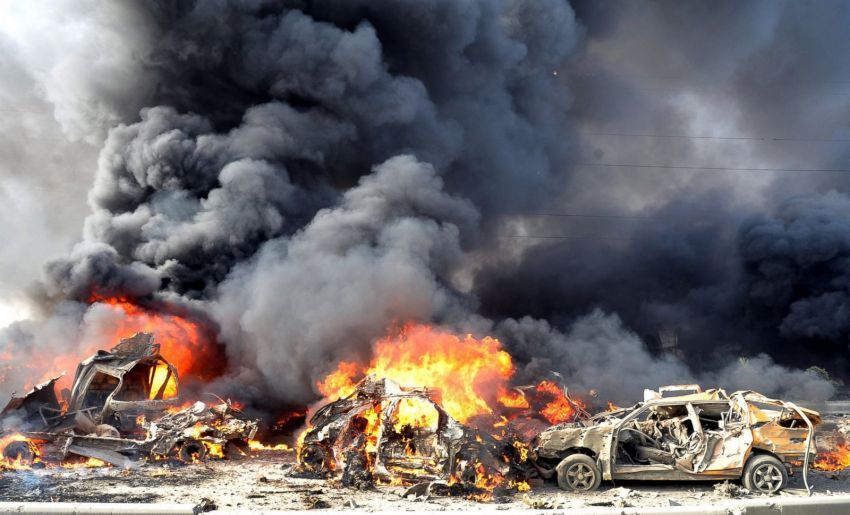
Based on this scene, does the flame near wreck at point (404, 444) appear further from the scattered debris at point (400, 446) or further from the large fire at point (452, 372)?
the large fire at point (452, 372)

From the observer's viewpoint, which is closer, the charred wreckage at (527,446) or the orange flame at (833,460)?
the charred wreckage at (527,446)

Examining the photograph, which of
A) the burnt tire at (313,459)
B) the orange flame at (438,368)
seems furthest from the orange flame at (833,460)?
the burnt tire at (313,459)

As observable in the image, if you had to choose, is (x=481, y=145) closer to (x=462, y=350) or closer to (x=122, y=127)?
(x=462, y=350)

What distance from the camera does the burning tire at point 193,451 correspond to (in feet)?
34.1

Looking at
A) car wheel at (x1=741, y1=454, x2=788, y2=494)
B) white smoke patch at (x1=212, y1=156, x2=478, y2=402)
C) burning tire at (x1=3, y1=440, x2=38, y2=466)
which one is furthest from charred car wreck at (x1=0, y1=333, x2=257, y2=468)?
car wheel at (x1=741, y1=454, x2=788, y2=494)

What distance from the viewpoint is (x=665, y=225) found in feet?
92.5

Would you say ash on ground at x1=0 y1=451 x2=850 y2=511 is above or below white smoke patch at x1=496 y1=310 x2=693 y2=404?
below

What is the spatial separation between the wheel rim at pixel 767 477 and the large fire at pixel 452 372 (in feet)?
19.6

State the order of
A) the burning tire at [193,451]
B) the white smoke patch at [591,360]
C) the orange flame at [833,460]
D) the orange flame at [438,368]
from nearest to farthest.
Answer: the orange flame at [833,460] → the burning tire at [193,451] → the orange flame at [438,368] → the white smoke patch at [591,360]

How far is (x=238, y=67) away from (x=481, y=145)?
10610 millimetres

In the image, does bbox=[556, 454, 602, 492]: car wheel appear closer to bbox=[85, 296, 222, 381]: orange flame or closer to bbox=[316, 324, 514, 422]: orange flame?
bbox=[316, 324, 514, 422]: orange flame

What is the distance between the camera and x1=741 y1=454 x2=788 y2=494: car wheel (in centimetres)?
796

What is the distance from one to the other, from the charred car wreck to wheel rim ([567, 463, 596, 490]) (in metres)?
6.53

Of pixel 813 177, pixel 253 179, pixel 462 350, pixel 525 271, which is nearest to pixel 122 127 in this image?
pixel 253 179
